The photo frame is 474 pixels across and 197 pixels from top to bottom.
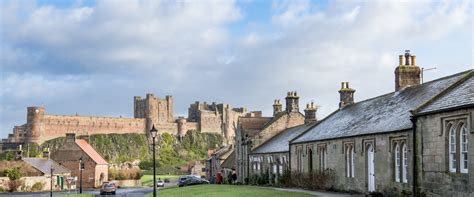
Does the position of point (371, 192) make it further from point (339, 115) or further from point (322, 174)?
point (339, 115)

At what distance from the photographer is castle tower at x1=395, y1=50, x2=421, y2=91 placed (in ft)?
118

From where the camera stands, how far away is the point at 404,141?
88.2ft

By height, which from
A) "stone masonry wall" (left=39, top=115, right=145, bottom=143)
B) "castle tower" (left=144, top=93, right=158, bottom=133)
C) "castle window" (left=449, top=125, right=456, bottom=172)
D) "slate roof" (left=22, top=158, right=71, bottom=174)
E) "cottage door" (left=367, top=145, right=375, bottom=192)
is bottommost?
"slate roof" (left=22, top=158, right=71, bottom=174)

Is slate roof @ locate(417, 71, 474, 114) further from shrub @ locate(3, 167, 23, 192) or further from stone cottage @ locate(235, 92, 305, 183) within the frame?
shrub @ locate(3, 167, 23, 192)

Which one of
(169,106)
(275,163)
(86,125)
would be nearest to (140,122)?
(169,106)

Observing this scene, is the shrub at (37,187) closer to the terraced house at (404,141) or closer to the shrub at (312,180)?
the shrub at (312,180)

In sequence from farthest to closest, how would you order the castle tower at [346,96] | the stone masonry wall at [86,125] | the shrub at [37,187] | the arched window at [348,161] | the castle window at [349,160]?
the stone masonry wall at [86,125], the shrub at [37,187], the castle tower at [346,96], the arched window at [348,161], the castle window at [349,160]

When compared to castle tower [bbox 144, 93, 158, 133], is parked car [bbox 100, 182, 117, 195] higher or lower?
lower

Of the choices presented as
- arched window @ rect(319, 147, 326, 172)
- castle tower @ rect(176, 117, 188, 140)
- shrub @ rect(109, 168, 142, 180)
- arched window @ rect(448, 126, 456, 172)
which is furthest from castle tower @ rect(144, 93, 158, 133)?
arched window @ rect(448, 126, 456, 172)

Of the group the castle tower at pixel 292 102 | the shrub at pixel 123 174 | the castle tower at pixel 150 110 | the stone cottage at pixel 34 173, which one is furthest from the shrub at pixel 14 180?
the castle tower at pixel 150 110

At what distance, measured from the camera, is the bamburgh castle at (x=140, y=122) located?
151 meters

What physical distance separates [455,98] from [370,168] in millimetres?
8398

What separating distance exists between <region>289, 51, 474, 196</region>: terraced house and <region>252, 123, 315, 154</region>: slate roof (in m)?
6.45

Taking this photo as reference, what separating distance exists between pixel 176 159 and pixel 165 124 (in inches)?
422
